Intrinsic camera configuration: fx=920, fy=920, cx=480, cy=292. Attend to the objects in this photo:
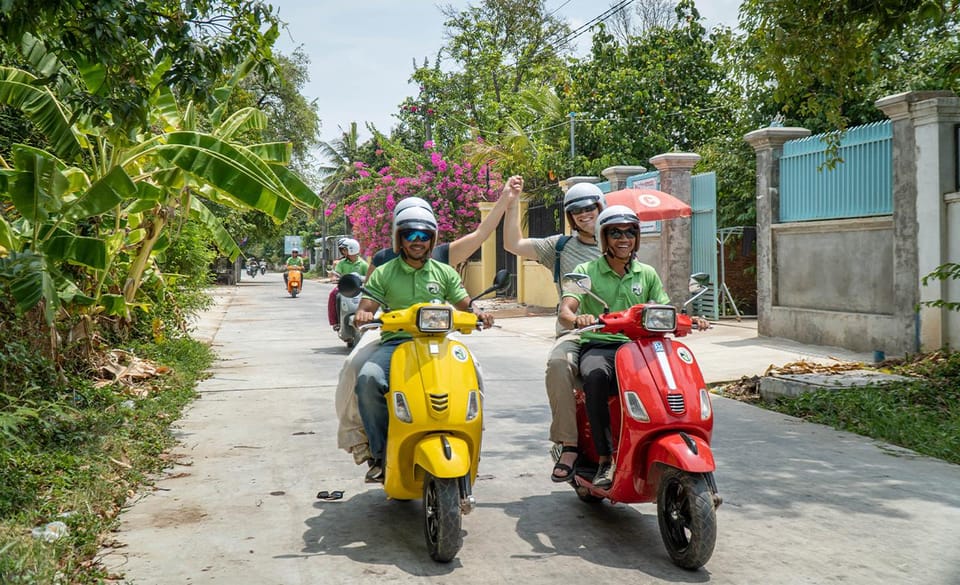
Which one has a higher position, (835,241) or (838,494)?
(835,241)

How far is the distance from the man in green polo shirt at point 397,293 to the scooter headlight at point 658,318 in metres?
0.86

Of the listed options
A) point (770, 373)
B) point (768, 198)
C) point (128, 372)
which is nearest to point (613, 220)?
point (770, 373)

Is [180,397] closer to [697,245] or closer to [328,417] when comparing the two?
[328,417]

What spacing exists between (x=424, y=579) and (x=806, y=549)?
5.97 feet

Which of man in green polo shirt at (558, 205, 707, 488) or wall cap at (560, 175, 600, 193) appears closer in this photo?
man in green polo shirt at (558, 205, 707, 488)

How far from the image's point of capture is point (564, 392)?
4758mm

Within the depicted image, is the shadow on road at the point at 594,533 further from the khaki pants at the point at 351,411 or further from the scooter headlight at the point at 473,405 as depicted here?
the khaki pants at the point at 351,411

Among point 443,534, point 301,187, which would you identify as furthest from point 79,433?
point 443,534

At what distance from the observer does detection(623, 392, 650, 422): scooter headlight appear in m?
4.23

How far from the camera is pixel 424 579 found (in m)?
4.00

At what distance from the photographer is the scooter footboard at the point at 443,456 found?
4.11m

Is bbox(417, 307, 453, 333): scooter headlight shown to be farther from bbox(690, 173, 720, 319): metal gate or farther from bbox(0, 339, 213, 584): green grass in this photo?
bbox(690, 173, 720, 319): metal gate

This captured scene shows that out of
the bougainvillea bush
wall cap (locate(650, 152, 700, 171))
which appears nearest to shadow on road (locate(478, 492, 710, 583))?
wall cap (locate(650, 152, 700, 171))

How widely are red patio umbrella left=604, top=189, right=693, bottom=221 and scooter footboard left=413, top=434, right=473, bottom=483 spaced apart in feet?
36.9
